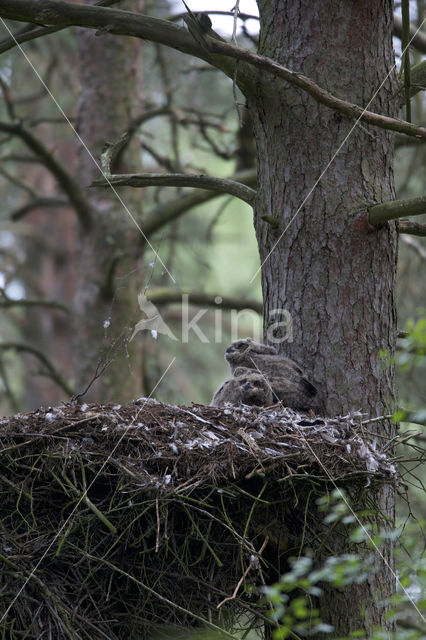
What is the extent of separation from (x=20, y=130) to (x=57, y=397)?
23.3 ft

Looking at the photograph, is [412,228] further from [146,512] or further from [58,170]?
[58,170]

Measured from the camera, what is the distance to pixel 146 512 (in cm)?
366

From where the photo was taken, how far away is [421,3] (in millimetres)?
6375

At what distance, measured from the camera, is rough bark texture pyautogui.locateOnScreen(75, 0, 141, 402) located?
7.98 meters

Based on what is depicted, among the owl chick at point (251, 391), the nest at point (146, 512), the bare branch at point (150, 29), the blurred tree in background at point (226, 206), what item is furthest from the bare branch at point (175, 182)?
the nest at point (146, 512)

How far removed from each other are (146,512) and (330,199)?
198 cm

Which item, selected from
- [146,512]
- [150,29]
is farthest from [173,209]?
[146,512]

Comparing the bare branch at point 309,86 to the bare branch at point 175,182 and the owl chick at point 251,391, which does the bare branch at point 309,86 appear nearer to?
the bare branch at point 175,182

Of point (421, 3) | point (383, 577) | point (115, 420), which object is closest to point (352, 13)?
point (421, 3)

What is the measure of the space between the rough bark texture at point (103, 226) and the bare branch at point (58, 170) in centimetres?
13

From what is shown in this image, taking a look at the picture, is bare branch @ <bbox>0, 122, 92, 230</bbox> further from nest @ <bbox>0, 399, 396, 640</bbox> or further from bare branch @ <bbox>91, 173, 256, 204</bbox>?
nest @ <bbox>0, 399, 396, 640</bbox>

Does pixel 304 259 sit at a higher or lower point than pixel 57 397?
higher

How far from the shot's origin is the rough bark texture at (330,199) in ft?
14.3

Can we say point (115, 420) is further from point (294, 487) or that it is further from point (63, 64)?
point (63, 64)
